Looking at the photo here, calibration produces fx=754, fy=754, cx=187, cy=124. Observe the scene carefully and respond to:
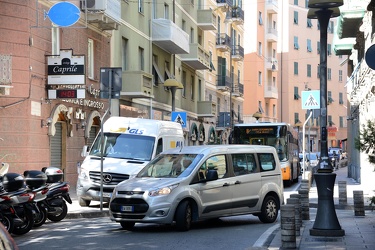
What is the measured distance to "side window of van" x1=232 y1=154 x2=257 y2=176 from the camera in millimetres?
16230

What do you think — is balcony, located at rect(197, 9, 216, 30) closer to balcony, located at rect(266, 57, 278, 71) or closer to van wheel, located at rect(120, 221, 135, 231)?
balcony, located at rect(266, 57, 278, 71)

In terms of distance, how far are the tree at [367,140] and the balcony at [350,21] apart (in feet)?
47.3

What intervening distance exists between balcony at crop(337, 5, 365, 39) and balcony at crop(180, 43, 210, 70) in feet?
48.3

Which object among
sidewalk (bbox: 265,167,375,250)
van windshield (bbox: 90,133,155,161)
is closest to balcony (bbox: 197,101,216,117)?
van windshield (bbox: 90,133,155,161)

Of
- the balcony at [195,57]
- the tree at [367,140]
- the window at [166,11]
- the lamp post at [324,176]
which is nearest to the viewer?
the tree at [367,140]

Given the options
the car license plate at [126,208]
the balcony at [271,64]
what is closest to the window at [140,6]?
the car license plate at [126,208]

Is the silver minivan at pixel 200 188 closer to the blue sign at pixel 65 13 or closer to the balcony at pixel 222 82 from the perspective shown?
the blue sign at pixel 65 13

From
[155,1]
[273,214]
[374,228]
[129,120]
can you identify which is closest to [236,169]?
[273,214]

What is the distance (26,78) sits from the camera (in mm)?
23812

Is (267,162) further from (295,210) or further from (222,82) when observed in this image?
(222,82)

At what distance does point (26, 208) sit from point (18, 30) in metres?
10.6

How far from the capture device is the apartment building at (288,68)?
2847 inches

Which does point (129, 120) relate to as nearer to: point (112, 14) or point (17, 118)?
point (17, 118)

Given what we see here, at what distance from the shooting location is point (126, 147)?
21219 millimetres
